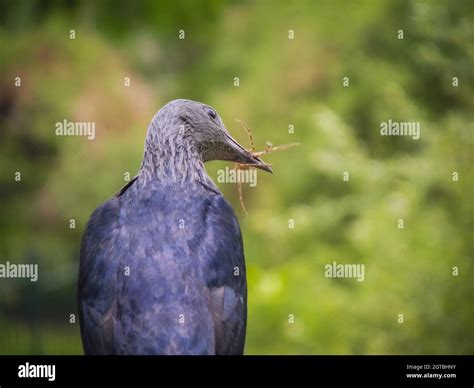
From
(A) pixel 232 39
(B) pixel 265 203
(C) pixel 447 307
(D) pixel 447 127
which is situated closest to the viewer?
(C) pixel 447 307

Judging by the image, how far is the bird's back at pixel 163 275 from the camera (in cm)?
374

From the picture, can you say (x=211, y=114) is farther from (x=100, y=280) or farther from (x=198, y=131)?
(x=100, y=280)

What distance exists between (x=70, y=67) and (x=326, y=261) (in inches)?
126

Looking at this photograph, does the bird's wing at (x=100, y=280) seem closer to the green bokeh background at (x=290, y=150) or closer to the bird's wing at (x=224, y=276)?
the bird's wing at (x=224, y=276)

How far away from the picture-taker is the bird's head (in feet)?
13.3

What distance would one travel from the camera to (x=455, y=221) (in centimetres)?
688

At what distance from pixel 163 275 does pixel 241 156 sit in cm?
80

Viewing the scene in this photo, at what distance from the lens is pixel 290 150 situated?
885 centimetres

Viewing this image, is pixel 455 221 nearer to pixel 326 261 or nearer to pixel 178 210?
pixel 326 261

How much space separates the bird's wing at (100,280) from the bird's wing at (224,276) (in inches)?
14.7

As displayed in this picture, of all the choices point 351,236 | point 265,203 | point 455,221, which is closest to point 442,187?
point 455,221

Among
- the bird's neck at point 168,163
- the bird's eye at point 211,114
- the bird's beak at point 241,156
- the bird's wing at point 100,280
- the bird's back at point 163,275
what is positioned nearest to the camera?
the bird's back at point 163,275

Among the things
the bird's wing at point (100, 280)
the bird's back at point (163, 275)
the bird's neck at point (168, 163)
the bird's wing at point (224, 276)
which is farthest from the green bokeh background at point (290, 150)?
the bird's wing at point (100, 280)

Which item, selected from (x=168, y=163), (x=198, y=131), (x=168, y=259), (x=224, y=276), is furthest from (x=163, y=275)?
(x=198, y=131)
